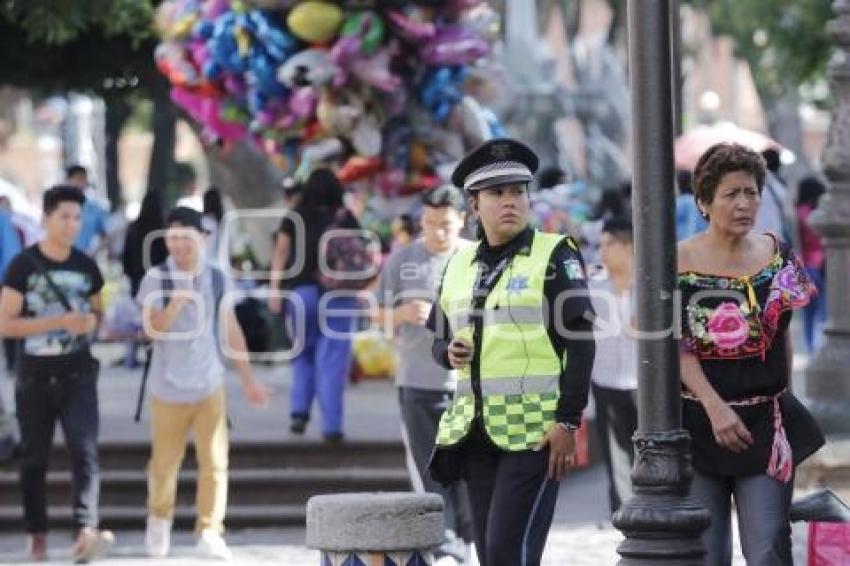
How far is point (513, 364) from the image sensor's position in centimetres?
909

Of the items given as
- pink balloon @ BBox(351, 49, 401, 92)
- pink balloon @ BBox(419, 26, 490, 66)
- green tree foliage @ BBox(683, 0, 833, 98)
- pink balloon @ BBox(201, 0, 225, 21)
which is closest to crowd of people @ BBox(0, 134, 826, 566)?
pink balloon @ BBox(351, 49, 401, 92)

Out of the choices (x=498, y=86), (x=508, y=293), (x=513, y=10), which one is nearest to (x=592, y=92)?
(x=513, y=10)

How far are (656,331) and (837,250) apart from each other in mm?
6697

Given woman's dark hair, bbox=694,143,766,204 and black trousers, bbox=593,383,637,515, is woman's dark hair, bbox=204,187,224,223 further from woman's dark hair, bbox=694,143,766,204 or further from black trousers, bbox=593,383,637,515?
woman's dark hair, bbox=694,143,766,204

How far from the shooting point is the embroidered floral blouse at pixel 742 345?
8688 mm

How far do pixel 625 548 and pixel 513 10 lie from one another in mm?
32795

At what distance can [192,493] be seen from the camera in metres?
15.3

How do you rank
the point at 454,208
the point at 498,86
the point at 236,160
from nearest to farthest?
1. the point at 454,208
2. the point at 498,86
3. the point at 236,160

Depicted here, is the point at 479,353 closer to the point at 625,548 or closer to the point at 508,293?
the point at 508,293

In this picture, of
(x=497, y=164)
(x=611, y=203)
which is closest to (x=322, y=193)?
(x=611, y=203)

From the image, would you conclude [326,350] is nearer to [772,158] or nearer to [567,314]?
[772,158]

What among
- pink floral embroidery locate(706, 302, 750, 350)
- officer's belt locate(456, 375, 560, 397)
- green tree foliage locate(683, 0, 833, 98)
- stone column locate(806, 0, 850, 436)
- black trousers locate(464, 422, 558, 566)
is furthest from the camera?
green tree foliage locate(683, 0, 833, 98)

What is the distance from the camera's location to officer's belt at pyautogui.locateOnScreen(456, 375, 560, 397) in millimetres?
9047

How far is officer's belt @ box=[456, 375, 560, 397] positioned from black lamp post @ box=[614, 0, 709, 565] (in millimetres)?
428
